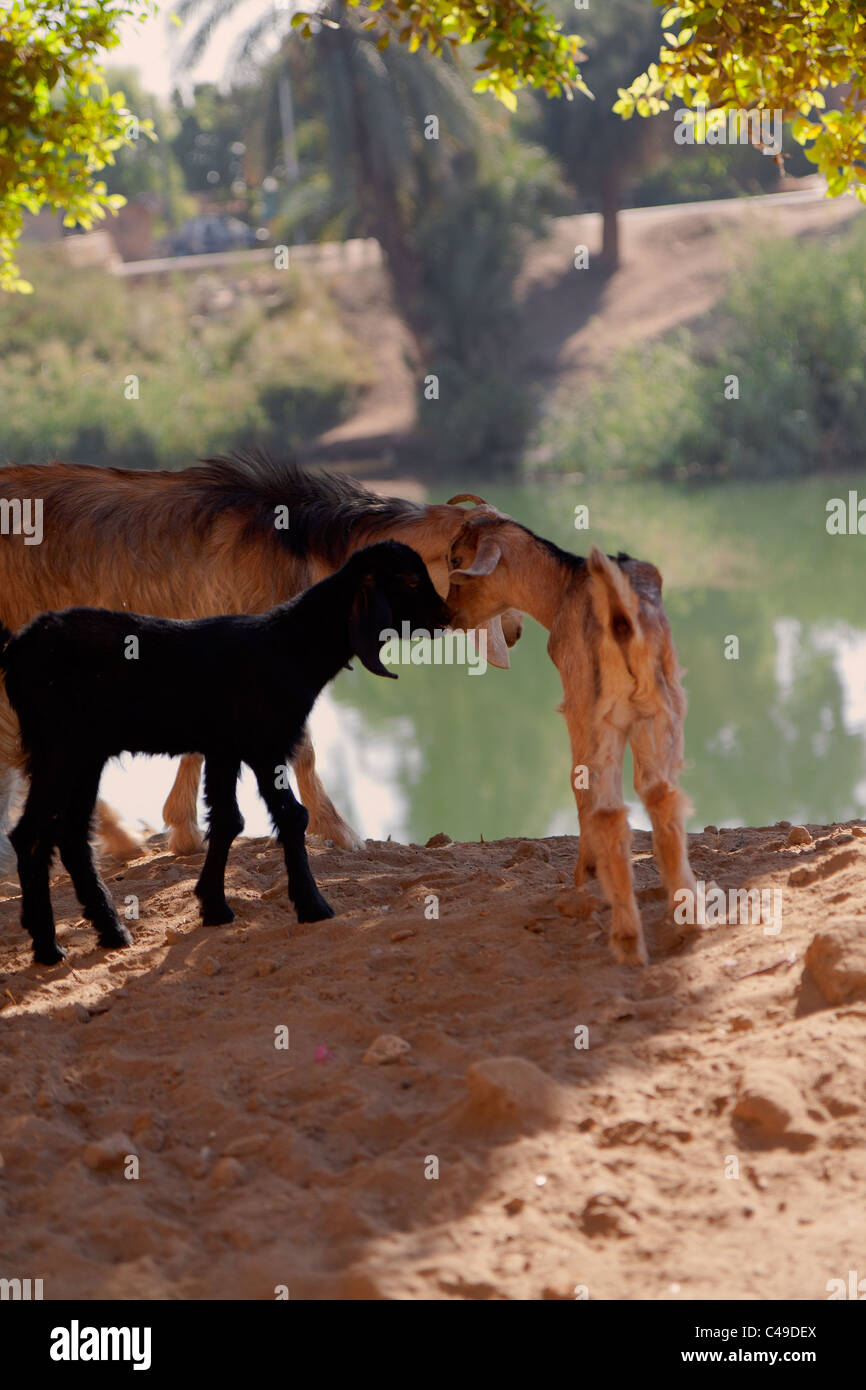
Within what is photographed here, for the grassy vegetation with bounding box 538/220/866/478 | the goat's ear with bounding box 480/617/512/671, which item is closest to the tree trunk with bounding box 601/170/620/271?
the grassy vegetation with bounding box 538/220/866/478

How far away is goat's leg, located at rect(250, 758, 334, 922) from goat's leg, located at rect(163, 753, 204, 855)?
1.72 m

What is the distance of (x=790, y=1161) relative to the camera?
2.93 m

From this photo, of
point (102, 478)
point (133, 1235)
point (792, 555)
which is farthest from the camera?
point (792, 555)

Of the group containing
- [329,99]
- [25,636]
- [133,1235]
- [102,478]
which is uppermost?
[329,99]

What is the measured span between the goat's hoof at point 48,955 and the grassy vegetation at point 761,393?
26.3 metres

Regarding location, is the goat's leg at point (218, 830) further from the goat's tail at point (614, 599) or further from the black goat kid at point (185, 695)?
the goat's tail at point (614, 599)

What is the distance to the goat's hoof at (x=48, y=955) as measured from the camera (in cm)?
470

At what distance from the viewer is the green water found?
11602 mm

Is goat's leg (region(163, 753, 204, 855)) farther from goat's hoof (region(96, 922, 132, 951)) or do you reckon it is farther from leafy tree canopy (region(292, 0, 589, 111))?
leafy tree canopy (region(292, 0, 589, 111))

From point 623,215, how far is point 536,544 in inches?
1790

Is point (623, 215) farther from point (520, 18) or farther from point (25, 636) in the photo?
point (25, 636)

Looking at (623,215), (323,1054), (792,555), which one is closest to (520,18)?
(323,1054)

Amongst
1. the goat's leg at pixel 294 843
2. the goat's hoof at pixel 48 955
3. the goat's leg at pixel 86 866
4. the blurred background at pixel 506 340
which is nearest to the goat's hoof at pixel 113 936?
the goat's leg at pixel 86 866

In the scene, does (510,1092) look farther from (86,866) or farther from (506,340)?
(506,340)
